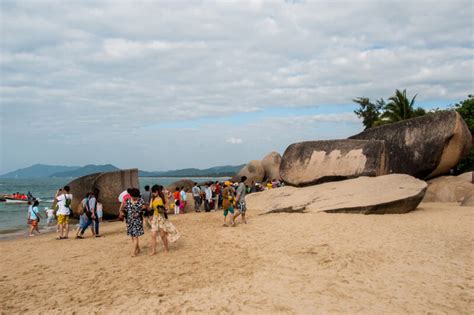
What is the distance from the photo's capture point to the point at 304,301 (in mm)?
5836

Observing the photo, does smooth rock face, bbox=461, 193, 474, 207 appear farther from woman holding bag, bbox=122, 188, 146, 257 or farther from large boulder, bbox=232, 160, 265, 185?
large boulder, bbox=232, 160, 265, 185

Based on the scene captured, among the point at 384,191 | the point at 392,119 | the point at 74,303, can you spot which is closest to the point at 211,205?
the point at 384,191

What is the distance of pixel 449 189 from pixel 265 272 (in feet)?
48.3

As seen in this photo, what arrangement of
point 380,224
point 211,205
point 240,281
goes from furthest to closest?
point 211,205 < point 380,224 < point 240,281

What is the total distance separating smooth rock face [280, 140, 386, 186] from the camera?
1611cm

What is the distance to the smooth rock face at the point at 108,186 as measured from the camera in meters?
19.4

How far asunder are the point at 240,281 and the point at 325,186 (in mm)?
9562

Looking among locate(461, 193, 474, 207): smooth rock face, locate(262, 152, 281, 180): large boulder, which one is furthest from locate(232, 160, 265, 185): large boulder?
locate(461, 193, 474, 207): smooth rock face

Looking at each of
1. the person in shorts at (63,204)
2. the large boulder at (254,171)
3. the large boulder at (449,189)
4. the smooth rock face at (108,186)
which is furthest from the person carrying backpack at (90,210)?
the large boulder at (254,171)

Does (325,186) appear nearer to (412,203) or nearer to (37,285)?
(412,203)

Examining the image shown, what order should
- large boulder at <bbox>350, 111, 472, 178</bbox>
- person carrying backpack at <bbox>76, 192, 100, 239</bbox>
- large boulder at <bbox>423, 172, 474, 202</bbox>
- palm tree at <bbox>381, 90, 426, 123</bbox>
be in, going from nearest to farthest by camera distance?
person carrying backpack at <bbox>76, 192, 100, 239</bbox> → large boulder at <bbox>350, 111, 472, 178</bbox> → large boulder at <bbox>423, 172, 474, 202</bbox> → palm tree at <bbox>381, 90, 426, 123</bbox>

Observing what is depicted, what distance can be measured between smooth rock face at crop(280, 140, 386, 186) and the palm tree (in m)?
20.1

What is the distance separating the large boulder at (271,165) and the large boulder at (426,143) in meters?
18.3

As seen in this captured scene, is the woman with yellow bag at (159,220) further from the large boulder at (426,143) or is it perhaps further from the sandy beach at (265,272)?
the large boulder at (426,143)
